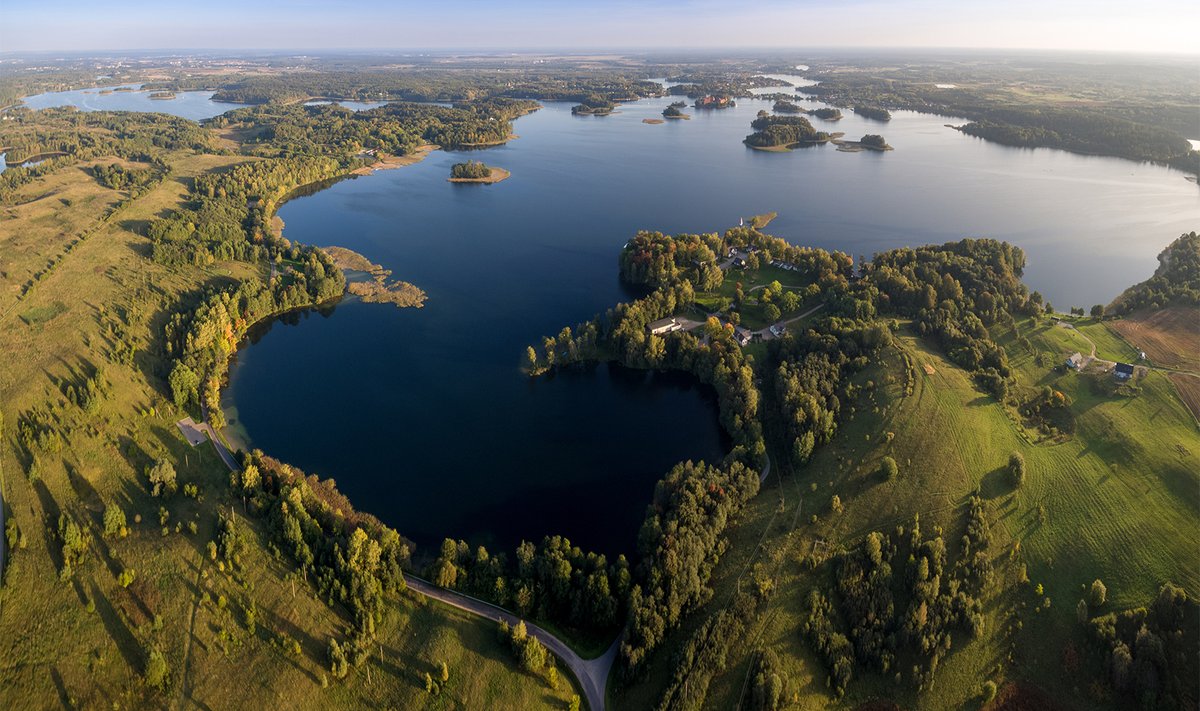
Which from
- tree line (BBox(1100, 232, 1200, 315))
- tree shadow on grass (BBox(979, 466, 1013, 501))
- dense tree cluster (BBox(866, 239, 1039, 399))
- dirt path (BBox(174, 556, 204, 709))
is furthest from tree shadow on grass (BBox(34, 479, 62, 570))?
tree line (BBox(1100, 232, 1200, 315))

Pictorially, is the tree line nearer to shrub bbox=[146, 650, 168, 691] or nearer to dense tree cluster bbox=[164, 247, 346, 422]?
shrub bbox=[146, 650, 168, 691]

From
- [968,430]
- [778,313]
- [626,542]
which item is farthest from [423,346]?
[968,430]

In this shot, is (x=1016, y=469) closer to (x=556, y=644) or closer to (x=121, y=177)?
(x=556, y=644)

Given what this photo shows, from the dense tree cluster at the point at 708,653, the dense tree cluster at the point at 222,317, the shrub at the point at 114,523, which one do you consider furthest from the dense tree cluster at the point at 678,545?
the dense tree cluster at the point at 222,317

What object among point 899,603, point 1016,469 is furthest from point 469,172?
point 899,603

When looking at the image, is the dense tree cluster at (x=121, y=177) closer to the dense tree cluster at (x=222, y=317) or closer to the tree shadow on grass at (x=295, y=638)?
the dense tree cluster at (x=222, y=317)
